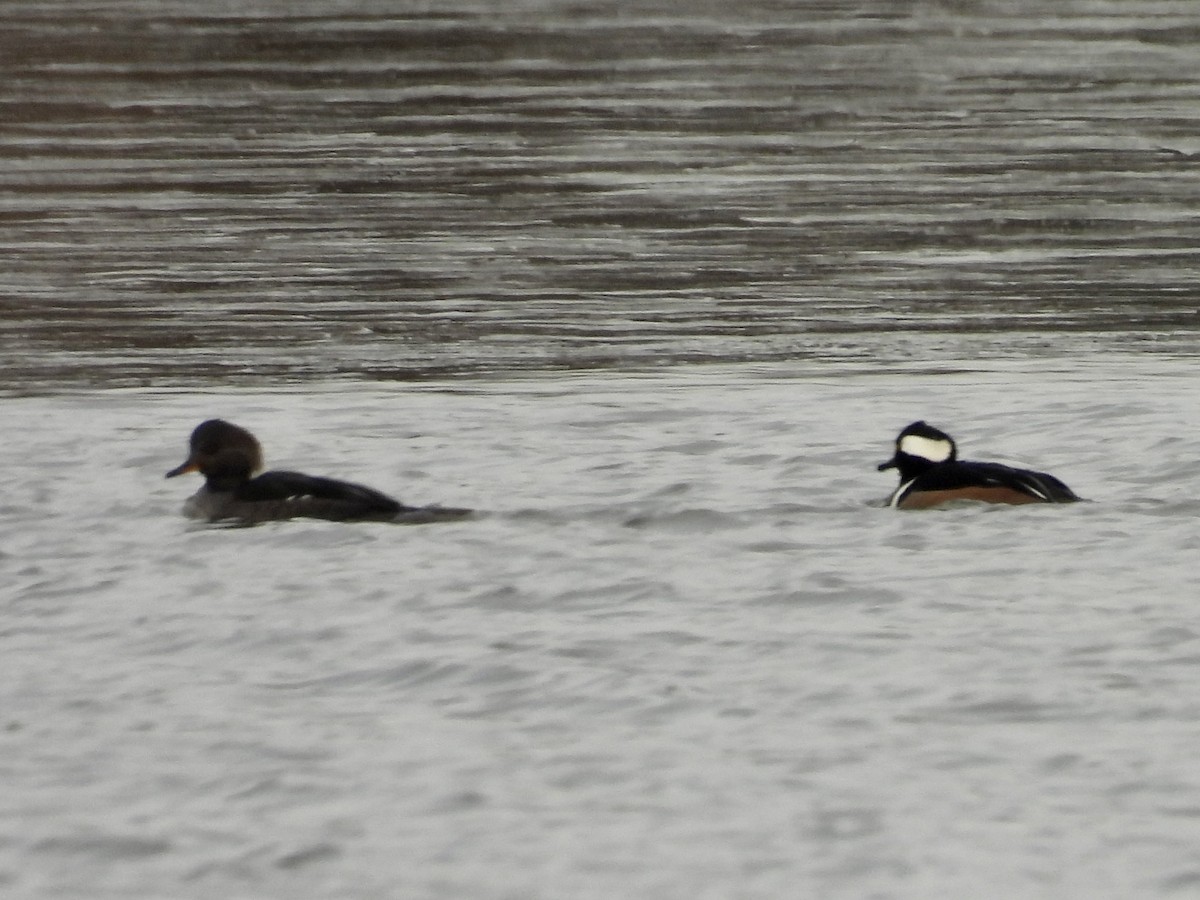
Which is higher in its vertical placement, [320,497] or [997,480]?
[320,497]

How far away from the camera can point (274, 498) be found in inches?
372

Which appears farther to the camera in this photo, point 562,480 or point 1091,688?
point 562,480

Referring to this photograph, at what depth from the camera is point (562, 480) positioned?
995 centimetres

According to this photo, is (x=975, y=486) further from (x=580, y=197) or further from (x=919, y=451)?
(x=580, y=197)

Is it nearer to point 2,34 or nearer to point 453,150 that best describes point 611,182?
point 453,150

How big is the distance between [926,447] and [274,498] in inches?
95.8

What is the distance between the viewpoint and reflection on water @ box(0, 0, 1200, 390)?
1381cm

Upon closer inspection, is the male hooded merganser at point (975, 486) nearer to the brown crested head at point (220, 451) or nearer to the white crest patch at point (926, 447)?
the white crest patch at point (926, 447)

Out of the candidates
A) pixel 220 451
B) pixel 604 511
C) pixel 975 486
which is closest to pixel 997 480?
pixel 975 486

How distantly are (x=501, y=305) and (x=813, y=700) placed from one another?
819cm

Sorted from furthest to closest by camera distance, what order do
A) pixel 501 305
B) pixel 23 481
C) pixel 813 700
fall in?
pixel 501 305 → pixel 23 481 → pixel 813 700

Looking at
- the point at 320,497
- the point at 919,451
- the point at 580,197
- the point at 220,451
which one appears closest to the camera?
the point at 320,497

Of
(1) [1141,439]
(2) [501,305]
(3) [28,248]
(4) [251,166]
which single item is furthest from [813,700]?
(4) [251,166]

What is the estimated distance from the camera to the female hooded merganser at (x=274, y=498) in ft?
30.3
